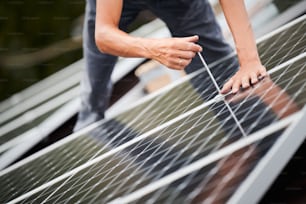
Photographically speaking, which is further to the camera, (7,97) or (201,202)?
(7,97)

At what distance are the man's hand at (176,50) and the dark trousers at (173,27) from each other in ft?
1.07

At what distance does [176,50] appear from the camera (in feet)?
2.77

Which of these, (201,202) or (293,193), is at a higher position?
(201,202)

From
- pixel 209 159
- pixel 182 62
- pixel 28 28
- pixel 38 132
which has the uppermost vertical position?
pixel 28 28

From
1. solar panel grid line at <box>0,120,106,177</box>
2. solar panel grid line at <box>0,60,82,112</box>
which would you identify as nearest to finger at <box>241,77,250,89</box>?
solar panel grid line at <box>0,120,106,177</box>

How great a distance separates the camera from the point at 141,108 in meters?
1.52

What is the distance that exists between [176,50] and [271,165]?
31 cm

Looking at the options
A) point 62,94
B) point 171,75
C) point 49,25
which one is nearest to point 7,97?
point 62,94

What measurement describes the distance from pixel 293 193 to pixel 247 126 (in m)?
0.13

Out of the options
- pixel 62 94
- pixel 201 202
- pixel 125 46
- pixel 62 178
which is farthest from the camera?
pixel 62 94

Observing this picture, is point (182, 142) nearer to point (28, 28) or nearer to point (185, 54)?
point (185, 54)

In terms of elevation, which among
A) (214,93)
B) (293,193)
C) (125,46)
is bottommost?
(293,193)

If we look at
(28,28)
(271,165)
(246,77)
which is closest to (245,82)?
(246,77)

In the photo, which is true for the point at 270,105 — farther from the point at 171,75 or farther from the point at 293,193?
the point at 171,75
